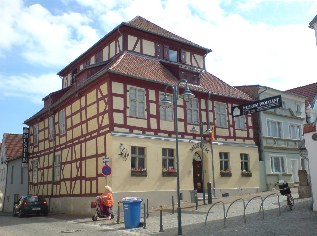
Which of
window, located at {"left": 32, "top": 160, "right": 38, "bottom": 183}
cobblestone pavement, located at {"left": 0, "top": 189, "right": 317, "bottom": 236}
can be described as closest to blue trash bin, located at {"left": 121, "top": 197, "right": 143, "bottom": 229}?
cobblestone pavement, located at {"left": 0, "top": 189, "right": 317, "bottom": 236}

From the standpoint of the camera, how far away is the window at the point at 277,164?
102 feet

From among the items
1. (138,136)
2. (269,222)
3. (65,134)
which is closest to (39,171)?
(65,134)

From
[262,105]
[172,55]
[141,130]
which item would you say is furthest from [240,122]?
[262,105]

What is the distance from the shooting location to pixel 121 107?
22.2 m

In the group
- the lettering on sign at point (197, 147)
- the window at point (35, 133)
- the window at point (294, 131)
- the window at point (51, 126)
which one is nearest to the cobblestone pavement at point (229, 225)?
the lettering on sign at point (197, 147)

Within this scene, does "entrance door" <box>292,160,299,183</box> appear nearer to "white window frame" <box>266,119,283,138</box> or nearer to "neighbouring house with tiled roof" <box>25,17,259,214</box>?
"white window frame" <box>266,119,283,138</box>

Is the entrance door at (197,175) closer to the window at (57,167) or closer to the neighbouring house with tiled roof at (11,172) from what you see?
the window at (57,167)

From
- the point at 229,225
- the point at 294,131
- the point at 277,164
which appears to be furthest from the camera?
the point at 294,131

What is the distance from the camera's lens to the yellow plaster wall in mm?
26922

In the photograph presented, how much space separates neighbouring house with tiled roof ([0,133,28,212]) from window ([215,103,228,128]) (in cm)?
1912

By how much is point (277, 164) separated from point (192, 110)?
10.5 metres

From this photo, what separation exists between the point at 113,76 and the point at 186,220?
9987 mm

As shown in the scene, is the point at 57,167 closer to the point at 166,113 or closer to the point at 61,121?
the point at 61,121

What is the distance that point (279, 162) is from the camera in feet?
104
